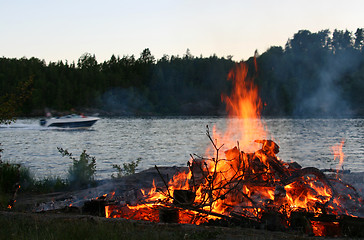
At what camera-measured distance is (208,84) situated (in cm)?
16888

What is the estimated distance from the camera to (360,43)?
168 metres

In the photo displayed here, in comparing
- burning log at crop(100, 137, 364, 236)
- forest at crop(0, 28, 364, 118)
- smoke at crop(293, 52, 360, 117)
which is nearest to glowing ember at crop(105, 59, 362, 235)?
burning log at crop(100, 137, 364, 236)

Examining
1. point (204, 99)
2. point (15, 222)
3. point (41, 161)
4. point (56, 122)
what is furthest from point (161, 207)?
point (204, 99)

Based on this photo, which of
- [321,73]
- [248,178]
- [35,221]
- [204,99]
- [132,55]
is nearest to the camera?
[35,221]

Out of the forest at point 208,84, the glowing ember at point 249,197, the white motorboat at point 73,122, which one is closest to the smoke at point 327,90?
the forest at point 208,84

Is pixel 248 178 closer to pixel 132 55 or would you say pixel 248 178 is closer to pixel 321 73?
pixel 321 73

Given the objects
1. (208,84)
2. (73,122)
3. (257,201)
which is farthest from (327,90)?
(257,201)

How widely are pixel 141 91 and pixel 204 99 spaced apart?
2699cm

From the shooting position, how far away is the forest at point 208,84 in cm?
13775

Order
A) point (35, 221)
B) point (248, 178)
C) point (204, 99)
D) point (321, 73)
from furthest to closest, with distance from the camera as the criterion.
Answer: point (204, 99)
point (321, 73)
point (248, 178)
point (35, 221)

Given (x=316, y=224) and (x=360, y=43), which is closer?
(x=316, y=224)

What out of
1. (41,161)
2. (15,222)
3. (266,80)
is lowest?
(41,161)

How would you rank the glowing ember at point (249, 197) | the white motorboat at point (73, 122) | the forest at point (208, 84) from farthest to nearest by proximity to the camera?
the forest at point (208, 84) → the white motorboat at point (73, 122) → the glowing ember at point (249, 197)

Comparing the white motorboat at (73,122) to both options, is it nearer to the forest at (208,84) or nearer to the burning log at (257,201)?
the burning log at (257,201)
